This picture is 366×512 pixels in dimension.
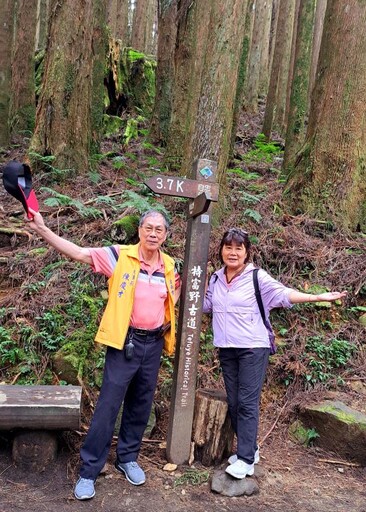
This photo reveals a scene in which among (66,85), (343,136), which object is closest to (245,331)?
(343,136)

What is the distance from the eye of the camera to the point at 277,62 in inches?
588

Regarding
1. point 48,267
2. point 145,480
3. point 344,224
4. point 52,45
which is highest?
point 52,45

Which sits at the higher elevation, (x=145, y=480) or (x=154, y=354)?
(x=154, y=354)

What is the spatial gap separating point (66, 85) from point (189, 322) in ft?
18.6

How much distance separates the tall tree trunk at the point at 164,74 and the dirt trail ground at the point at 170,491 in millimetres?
8826

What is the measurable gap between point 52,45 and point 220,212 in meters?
4.39

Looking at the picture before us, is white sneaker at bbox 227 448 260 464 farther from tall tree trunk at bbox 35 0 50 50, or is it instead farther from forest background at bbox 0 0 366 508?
tall tree trunk at bbox 35 0 50 50

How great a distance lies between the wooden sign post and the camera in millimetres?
4035

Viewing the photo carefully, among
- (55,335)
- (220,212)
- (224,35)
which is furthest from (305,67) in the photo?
(55,335)

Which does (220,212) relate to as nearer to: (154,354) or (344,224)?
(344,224)

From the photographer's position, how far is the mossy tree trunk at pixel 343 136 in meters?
6.88

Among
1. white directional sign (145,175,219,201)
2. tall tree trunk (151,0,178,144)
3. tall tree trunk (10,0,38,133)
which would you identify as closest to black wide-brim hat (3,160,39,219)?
white directional sign (145,175,219,201)

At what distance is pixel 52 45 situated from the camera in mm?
7953

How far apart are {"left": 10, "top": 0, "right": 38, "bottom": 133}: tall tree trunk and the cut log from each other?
9.15 meters
